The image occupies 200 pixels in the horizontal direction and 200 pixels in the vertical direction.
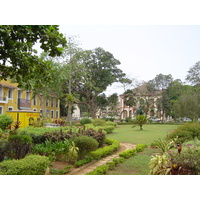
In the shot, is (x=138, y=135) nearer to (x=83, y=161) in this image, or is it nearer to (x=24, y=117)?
(x=83, y=161)

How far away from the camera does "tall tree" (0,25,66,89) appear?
440cm

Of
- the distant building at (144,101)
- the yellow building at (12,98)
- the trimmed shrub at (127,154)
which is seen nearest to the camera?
the trimmed shrub at (127,154)

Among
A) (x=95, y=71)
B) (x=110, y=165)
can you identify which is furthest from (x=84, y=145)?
(x=95, y=71)

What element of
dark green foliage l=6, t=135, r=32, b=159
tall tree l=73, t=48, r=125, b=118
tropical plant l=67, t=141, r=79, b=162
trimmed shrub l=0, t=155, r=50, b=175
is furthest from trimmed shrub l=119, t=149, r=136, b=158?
tall tree l=73, t=48, r=125, b=118

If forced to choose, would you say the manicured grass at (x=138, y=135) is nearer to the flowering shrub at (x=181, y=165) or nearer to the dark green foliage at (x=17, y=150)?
the flowering shrub at (x=181, y=165)

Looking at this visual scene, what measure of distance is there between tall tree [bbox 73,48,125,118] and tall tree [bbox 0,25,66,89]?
18645 mm

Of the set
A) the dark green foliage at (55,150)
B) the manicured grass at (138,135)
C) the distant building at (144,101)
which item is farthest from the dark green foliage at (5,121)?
the distant building at (144,101)

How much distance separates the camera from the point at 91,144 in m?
6.51

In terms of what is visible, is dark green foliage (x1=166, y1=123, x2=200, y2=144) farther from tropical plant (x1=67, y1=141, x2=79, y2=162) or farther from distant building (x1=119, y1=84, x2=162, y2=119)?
distant building (x1=119, y1=84, x2=162, y2=119)

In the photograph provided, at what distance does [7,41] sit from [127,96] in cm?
2964

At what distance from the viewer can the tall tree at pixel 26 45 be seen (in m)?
4.40

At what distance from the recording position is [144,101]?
34.6 m

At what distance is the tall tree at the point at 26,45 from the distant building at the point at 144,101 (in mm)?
28604
